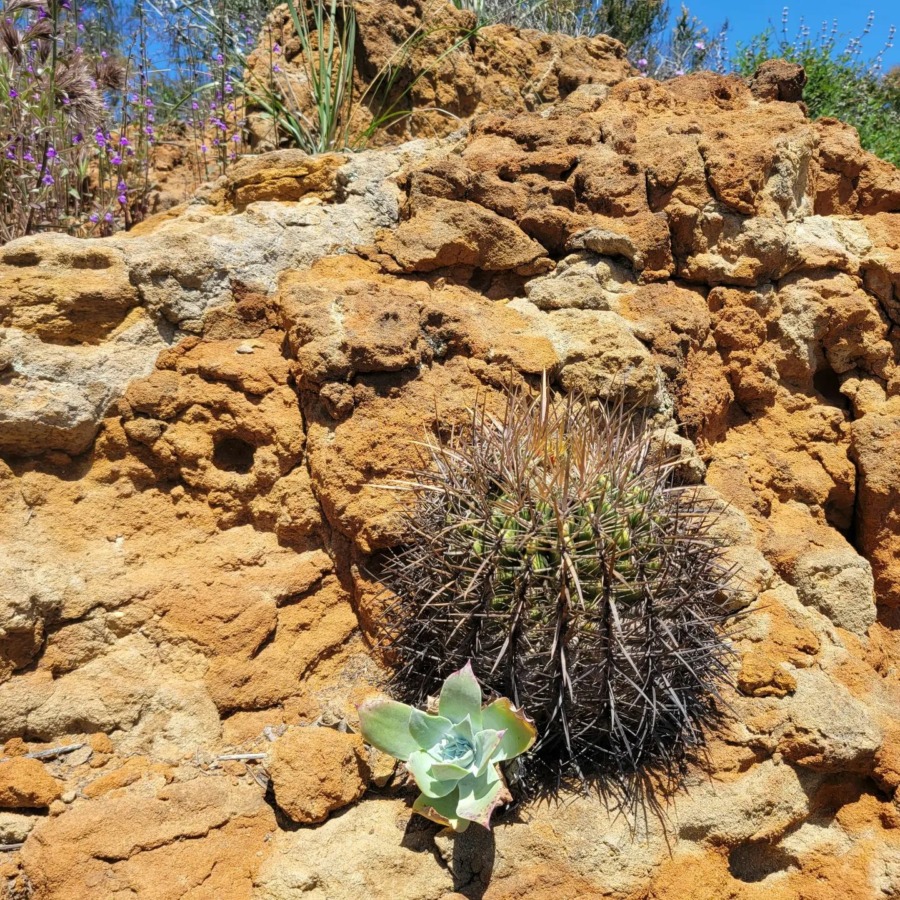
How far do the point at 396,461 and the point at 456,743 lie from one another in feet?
3.05

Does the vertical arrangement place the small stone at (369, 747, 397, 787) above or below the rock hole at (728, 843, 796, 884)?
above

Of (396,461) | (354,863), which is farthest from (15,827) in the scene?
(396,461)

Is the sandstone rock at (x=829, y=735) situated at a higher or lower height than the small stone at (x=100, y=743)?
higher

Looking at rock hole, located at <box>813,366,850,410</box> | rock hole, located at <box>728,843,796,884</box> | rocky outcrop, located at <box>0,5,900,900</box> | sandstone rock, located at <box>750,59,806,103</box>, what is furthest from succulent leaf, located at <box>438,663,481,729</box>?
sandstone rock, located at <box>750,59,806,103</box>

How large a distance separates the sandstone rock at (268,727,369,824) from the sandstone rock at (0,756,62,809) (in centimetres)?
57

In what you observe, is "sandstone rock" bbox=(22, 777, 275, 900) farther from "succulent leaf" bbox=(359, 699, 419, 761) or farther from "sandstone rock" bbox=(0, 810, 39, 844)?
"succulent leaf" bbox=(359, 699, 419, 761)

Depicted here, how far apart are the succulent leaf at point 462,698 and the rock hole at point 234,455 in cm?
119

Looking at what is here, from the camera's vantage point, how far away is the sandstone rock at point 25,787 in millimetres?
2133

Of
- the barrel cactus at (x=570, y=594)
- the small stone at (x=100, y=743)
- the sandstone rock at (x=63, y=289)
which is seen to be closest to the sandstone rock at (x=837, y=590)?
the barrel cactus at (x=570, y=594)

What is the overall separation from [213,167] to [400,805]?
13.2 feet

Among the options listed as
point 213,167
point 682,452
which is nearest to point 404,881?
point 682,452

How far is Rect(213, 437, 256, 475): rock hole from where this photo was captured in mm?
2881

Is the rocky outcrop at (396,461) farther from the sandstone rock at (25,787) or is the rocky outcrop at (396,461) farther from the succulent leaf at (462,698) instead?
the succulent leaf at (462,698)

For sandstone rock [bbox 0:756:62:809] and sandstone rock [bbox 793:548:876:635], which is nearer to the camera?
sandstone rock [bbox 0:756:62:809]
